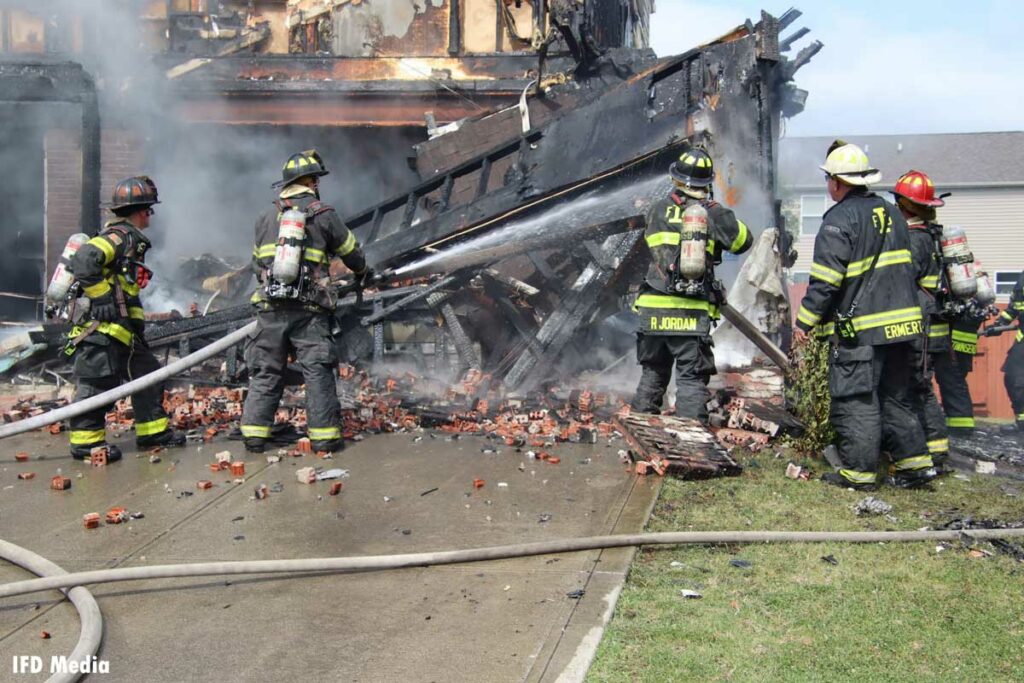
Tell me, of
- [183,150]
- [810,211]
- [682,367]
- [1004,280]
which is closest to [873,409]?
[682,367]

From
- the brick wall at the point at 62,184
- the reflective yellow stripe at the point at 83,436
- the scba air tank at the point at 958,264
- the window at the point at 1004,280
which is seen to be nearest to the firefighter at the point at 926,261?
the scba air tank at the point at 958,264

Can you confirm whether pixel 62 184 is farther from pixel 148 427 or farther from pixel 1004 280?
pixel 1004 280

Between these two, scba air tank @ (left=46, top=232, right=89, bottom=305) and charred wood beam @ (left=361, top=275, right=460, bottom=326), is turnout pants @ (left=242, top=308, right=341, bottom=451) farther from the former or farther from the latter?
charred wood beam @ (left=361, top=275, right=460, bottom=326)

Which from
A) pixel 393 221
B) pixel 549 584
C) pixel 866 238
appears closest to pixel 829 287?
pixel 866 238

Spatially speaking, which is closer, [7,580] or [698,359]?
[7,580]

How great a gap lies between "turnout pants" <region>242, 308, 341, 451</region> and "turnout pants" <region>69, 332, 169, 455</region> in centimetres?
64

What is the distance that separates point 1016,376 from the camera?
30.4 ft

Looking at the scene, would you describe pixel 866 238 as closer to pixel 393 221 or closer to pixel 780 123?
pixel 780 123

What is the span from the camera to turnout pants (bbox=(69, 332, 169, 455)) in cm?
572

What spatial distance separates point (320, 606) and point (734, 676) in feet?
4.96

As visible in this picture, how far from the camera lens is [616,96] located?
8375 mm

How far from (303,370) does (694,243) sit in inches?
102

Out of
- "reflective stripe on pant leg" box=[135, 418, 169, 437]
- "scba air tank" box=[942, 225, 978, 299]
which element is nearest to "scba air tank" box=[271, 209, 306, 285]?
"reflective stripe on pant leg" box=[135, 418, 169, 437]

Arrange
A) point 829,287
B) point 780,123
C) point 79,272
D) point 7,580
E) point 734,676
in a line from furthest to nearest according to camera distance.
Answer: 1. point 780,123
2. point 79,272
3. point 829,287
4. point 7,580
5. point 734,676
